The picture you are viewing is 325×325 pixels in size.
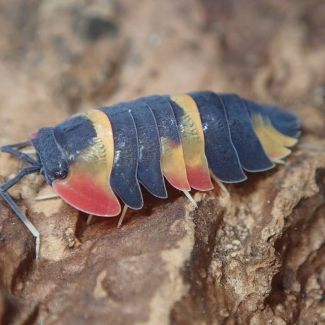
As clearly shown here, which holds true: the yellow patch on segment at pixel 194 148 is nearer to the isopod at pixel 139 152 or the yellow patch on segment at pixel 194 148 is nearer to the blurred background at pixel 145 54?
the isopod at pixel 139 152

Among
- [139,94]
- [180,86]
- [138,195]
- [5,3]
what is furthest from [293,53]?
[5,3]

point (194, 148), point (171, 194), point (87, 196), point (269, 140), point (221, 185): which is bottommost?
point (87, 196)

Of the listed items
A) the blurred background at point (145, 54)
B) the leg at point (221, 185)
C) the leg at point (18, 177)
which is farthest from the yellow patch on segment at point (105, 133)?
the blurred background at point (145, 54)

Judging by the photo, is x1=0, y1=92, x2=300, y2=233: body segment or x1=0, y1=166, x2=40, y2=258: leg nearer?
x1=0, y1=166, x2=40, y2=258: leg

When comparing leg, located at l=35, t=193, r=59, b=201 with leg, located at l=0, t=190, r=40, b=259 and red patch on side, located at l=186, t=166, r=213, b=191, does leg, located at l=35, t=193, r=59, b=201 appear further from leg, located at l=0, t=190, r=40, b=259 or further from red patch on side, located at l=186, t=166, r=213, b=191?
red patch on side, located at l=186, t=166, r=213, b=191

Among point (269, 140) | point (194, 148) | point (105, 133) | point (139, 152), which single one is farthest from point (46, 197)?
point (269, 140)

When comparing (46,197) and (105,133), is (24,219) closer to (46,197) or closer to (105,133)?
(46,197)

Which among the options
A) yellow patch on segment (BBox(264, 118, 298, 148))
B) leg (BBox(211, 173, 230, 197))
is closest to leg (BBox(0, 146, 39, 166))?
leg (BBox(211, 173, 230, 197))
